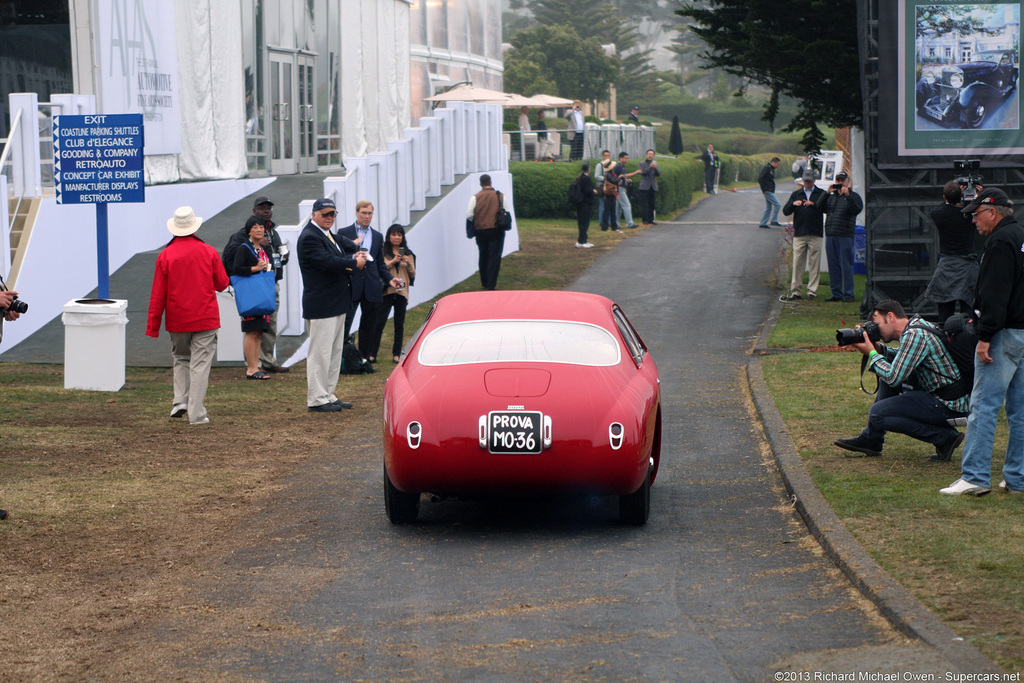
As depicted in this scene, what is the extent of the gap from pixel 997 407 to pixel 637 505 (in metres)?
2.40

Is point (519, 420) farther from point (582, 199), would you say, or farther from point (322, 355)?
point (582, 199)

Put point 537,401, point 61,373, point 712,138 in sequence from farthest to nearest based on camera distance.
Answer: point 712,138 < point 61,373 < point 537,401

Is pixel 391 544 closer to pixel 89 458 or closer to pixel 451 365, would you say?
pixel 451 365

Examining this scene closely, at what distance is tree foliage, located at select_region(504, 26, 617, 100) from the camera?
248ft

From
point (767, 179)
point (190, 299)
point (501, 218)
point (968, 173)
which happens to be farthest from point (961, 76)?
point (767, 179)

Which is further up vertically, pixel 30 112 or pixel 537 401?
pixel 30 112

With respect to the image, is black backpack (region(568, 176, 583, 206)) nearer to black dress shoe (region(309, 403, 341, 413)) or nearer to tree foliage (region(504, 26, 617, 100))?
black dress shoe (region(309, 403, 341, 413))

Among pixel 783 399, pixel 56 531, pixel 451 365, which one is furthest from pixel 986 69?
pixel 56 531

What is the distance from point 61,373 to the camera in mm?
15008

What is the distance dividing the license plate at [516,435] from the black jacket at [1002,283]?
287cm

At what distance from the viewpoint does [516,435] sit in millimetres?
7492

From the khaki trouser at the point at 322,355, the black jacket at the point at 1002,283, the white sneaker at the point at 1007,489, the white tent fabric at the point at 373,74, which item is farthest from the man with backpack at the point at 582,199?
the black jacket at the point at 1002,283

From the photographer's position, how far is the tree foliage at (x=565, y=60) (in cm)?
7562

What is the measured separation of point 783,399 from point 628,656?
7.53 m
